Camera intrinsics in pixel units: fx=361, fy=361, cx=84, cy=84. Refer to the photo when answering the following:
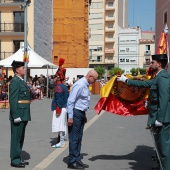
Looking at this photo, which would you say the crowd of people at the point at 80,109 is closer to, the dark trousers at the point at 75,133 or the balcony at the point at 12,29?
the dark trousers at the point at 75,133

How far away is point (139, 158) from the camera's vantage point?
7.60 metres

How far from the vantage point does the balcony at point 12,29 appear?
4041 cm

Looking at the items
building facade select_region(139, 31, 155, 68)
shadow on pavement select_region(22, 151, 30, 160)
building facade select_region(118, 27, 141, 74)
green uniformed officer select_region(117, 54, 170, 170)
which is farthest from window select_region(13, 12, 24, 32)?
building facade select_region(139, 31, 155, 68)

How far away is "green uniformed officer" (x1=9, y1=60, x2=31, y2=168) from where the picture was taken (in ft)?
21.8

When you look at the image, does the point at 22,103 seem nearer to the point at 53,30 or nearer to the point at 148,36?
the point at 53,30

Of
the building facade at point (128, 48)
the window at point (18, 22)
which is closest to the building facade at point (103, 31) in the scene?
the building facade at point (128, 48)

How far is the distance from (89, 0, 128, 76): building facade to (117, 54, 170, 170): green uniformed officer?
2955 inches

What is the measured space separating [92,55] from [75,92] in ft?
248

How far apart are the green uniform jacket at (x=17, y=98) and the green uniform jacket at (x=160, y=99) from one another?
7.70 feet

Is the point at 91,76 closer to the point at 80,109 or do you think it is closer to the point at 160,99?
the point at 80,109

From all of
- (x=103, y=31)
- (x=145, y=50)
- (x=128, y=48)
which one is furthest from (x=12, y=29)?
(x=145, y=50)

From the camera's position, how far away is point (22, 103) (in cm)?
675

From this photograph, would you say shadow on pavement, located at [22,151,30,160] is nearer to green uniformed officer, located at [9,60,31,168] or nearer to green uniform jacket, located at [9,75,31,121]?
green uniformed officer, located at [9,60,31,168]

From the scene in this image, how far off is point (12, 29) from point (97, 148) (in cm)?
3410
